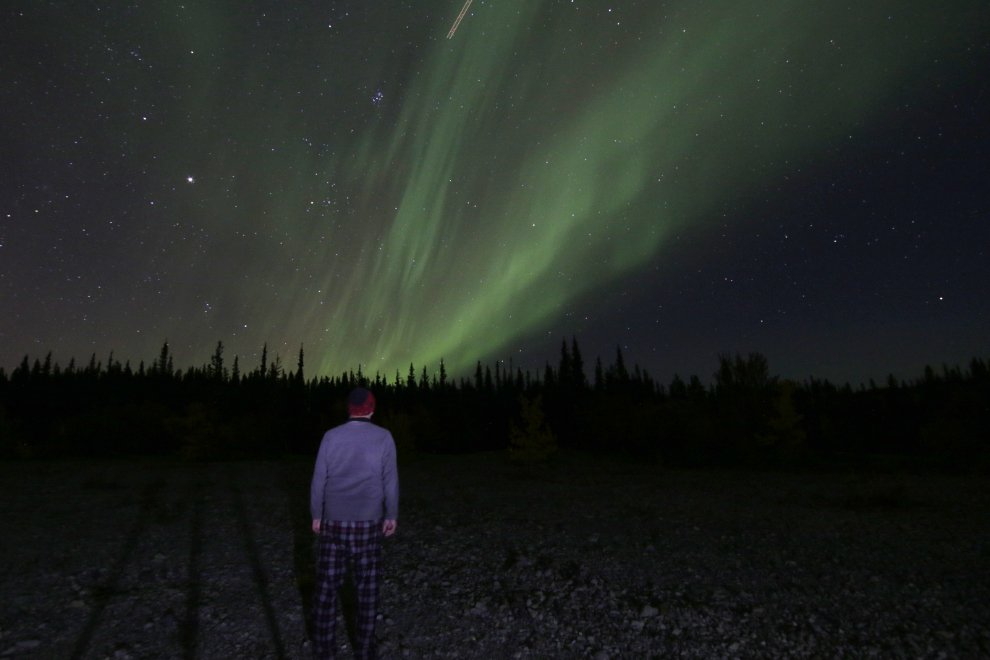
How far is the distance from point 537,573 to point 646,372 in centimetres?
15682

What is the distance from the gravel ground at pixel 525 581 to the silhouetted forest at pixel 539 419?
28453 millimetres

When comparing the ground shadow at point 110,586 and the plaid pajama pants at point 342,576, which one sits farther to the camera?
the ground shadow at point 110,586

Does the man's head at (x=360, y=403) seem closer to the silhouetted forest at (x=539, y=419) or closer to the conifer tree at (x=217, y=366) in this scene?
the silhouetted forest at (x=539, y=419)

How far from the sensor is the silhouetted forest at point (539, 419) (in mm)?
42969

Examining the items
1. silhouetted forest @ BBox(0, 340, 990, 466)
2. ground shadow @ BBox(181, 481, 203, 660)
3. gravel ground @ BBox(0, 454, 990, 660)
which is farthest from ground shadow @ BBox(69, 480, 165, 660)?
silhouetted forest @ BBox(0, 340, 990, 466)

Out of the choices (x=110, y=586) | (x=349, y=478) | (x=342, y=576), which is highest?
(x=349, y=478)

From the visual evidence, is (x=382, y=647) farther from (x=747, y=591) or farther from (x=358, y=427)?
(x=747, y=591)

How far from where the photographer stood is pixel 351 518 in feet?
15.4

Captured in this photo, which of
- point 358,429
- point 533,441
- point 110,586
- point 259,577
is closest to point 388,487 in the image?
point 358,429

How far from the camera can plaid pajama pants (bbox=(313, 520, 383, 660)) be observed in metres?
4.67

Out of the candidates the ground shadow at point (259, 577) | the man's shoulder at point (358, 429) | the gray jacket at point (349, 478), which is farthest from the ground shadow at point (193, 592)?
the man's shoulder at point (358, 429)

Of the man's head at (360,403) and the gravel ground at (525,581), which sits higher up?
the man's head at (360,403)

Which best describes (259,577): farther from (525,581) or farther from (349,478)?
(349,478)

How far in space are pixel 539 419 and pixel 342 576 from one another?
4079cm
